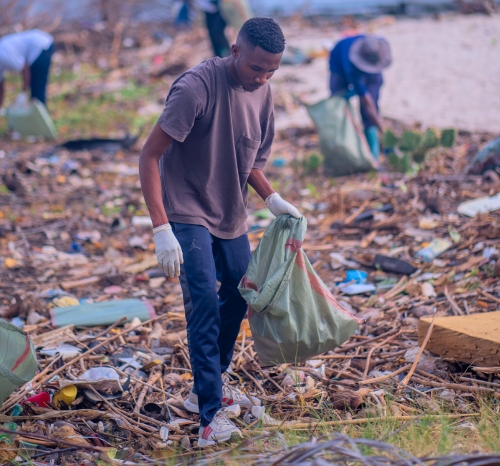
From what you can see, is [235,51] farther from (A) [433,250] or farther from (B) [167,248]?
(A) [433,250]

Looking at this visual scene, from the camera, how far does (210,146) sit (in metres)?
2.71

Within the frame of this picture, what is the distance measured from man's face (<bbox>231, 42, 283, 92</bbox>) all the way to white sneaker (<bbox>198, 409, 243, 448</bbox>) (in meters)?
1.44

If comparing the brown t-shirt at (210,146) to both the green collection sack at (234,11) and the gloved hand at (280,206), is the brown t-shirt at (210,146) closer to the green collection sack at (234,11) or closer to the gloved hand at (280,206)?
the gloved hand at (280,206)

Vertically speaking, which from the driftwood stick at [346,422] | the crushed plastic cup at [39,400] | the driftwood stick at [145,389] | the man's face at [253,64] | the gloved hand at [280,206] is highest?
the man's face at [253,64]

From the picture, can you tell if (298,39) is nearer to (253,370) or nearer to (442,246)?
(442,246)

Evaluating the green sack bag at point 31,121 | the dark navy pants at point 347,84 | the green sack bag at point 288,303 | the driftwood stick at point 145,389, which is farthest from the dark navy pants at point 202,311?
the green sack bag at point 31,121

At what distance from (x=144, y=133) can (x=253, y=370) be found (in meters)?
6.75

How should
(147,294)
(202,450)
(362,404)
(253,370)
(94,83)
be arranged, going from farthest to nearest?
(94,83), (147,294), (253,370), (362,404), (202,450)

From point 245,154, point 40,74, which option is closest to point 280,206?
point 245,154

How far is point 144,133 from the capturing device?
31.4 ft


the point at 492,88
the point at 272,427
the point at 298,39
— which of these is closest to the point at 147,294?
the point at 272,427

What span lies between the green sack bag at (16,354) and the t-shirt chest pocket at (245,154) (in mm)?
1222

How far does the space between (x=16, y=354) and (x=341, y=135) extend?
4811 mm

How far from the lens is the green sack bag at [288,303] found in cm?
270
